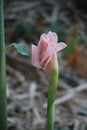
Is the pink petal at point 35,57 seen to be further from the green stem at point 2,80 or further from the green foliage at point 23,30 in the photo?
the green foliage at point 23,30

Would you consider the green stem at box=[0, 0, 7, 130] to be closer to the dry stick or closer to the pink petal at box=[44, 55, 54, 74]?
the pink petal at box=[44, 55, 54, 74]

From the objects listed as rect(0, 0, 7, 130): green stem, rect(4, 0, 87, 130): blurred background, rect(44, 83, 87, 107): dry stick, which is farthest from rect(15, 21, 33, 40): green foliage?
rect(0, 0, 7, 130): green stem

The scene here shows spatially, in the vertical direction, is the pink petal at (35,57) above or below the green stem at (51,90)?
above

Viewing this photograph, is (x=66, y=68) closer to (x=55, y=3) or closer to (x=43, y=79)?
(x=43, y=79)

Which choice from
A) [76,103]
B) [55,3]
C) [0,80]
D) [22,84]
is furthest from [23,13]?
[0,80]

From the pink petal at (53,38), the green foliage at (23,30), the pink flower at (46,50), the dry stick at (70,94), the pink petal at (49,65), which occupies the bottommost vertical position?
the dry stick at (70,94)

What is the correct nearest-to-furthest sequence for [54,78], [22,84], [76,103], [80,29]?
[54,78] → [76,103] → [22,84] → [80,29]

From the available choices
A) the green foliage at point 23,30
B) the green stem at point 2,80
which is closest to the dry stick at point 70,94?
the green foliage at point 23,30
